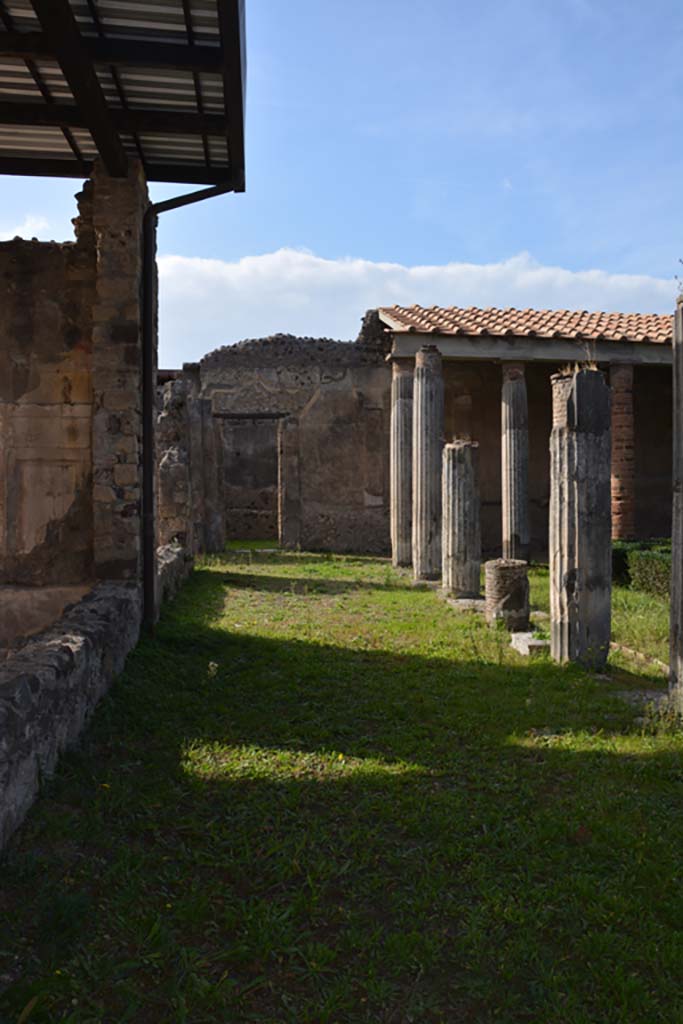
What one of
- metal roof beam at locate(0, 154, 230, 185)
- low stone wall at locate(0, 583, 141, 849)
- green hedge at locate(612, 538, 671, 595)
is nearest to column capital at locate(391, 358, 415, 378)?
green hedge at locate(612, 538, 671, 595)

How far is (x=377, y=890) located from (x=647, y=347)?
14.5 meters

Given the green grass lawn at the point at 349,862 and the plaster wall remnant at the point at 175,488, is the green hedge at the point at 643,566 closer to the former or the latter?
the green grass lawn at the point at 349,862

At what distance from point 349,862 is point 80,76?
4.74m

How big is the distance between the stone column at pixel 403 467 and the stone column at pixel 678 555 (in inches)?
369

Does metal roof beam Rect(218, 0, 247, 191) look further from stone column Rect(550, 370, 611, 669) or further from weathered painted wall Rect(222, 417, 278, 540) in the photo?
weathered painted wall Rect(222, 417, 278, 540)

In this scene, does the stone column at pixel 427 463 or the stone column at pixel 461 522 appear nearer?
the stone column at pixel 461 522

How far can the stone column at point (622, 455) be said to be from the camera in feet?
48.8

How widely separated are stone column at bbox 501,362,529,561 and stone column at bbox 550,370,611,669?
773 cm

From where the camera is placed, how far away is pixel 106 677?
4.90 metres

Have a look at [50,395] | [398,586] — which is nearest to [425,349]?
[398,586]

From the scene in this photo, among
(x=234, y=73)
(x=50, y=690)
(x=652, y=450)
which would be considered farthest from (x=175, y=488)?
(x=652, y=450)

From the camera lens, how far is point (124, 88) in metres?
5.75

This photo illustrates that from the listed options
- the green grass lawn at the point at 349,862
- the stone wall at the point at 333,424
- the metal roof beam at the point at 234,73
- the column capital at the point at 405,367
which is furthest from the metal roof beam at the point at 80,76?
the stone wall at the point at 333,424

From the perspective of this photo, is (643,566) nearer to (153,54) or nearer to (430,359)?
(430,359)
